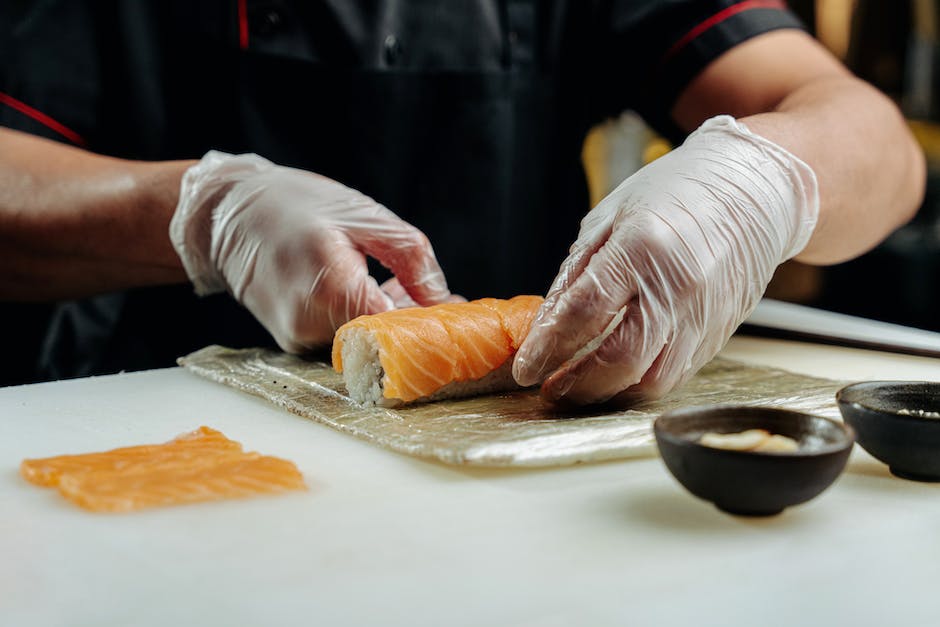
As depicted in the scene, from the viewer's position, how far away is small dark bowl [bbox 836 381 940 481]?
4.03 ft

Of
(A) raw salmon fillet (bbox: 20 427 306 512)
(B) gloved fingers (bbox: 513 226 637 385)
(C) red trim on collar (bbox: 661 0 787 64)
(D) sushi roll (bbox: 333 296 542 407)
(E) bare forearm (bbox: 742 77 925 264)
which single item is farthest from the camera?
(C) red trim on collar (bbox: 661 0 787 64)

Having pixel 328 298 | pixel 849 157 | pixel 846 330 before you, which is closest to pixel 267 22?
pixel 328 298

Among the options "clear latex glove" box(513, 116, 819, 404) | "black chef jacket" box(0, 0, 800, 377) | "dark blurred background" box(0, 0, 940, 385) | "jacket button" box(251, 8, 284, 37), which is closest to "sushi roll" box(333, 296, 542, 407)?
"clear latex glove" box(513, 116, 819, 404)

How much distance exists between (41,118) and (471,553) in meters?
1.79

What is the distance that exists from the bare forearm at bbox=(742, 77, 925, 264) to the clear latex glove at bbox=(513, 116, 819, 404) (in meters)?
0.24

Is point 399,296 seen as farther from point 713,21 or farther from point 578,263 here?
point 713,21

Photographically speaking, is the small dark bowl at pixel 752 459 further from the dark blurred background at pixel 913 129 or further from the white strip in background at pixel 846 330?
the dark blurred background at pixel 913 129

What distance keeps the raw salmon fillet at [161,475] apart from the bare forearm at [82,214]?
89cm

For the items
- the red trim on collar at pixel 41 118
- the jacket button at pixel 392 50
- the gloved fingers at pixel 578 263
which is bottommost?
the gloved fingers at pixel 578 263

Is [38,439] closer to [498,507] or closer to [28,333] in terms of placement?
[498,507]

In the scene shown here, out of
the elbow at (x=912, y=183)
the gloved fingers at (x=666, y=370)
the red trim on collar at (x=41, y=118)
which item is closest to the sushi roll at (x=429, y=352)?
the gloved fingers at (x=666, y=370)

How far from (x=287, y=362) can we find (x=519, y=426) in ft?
2.27

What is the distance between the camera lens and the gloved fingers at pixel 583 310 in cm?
154

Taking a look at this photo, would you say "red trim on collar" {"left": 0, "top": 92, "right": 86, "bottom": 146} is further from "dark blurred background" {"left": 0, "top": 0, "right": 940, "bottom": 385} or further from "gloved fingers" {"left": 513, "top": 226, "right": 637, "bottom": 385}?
"dark blurred background" {"left": 0, "top": 0, "right": 940, "bottom": 385}
